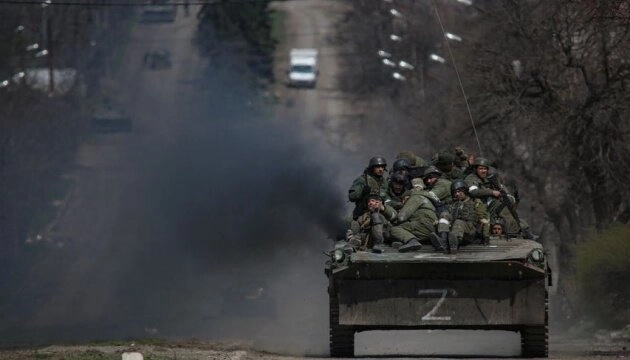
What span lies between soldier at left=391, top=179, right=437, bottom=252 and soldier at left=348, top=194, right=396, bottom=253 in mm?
142

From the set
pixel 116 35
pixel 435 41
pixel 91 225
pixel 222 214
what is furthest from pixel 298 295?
pixel 116 35

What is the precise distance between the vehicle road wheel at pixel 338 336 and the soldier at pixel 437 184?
6.94ft

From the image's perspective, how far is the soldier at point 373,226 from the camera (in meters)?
26.7

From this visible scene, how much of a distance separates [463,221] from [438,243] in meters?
0.53

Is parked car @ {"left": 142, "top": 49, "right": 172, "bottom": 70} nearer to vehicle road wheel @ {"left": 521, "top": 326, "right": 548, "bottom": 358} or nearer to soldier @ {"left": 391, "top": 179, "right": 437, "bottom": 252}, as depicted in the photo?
soldier @ {"left": 391, "top": 179, "right": 437, "bottom": 252}

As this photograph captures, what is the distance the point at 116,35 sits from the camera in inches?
3986

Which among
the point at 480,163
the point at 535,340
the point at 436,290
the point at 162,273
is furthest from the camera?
the point at 162,273

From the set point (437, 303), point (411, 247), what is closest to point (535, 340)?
point (437, 303)

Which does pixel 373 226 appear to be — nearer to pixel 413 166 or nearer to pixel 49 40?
pixel 413 166

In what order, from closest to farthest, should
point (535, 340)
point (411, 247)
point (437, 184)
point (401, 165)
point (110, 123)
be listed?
point (411, 247), point (535, 340), point (437, 184), point (401, 165), point (110, 123)

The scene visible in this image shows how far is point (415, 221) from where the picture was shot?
87.7ft

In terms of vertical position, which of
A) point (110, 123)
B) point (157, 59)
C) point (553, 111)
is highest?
point (553, 111)

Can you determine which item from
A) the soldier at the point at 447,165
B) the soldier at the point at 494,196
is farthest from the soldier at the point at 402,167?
the soldier at the point at 494,196

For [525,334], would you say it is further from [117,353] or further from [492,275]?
[117,353]
